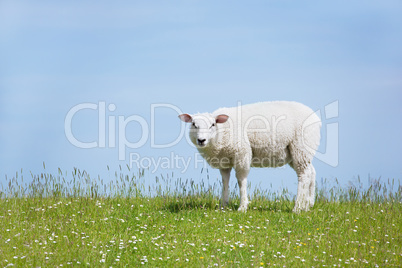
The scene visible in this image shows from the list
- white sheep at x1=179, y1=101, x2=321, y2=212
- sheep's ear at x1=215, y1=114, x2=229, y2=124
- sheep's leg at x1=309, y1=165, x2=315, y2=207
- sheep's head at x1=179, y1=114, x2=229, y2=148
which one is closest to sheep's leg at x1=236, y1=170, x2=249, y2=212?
white sheep at x1=179, y1=101, x2=321, y2=212

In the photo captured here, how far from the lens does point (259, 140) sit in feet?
34.0

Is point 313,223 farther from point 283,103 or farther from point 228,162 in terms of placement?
point 283,103

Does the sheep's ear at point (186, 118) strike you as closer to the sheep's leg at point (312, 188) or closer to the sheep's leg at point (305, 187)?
the sheep's leg at point (305, 187)

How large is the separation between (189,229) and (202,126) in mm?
2252

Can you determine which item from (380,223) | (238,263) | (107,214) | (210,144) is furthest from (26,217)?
(380,223)

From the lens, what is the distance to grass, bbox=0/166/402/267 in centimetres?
711

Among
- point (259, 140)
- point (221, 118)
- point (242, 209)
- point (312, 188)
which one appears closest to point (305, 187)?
point (312, 188)

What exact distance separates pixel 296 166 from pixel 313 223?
5.76 ft

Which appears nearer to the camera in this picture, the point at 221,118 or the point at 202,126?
the point at 202,126

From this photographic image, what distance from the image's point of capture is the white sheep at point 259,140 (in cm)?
1002

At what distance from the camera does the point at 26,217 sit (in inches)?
360

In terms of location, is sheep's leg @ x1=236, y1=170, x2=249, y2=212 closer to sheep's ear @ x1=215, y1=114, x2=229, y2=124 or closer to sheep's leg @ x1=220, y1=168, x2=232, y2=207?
sheep's leg @ x1=220, y1=168, x2=232, y2=207

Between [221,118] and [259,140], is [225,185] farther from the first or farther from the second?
[221,118]

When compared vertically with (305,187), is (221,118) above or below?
above
